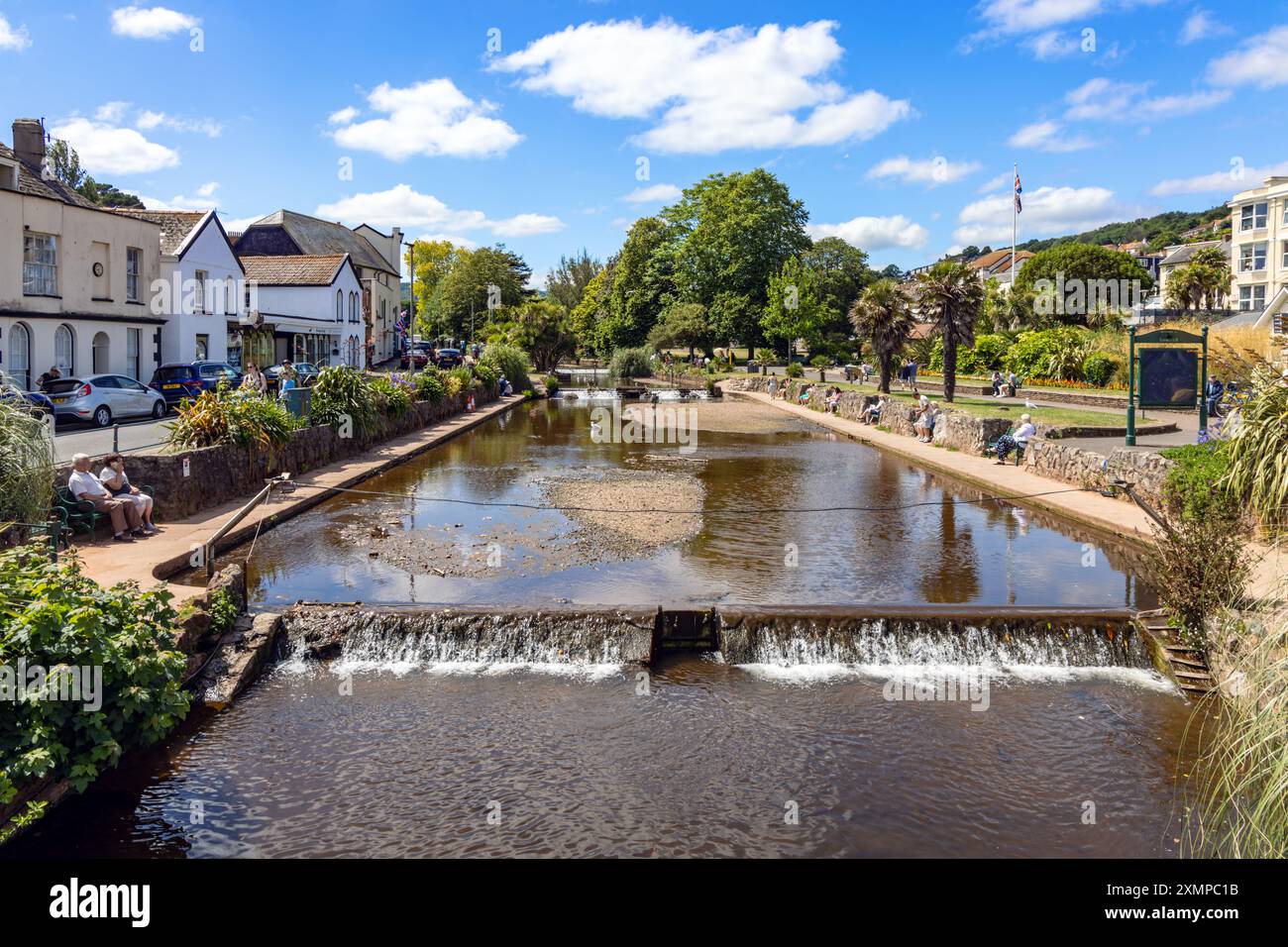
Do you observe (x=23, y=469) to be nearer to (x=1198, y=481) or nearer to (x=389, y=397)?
(x=1198, y=481)

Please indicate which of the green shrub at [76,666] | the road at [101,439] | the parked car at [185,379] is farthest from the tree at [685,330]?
the green shrub at [76,666]

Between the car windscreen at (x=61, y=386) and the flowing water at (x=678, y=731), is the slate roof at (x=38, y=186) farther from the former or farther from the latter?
the flowing water at (x=678, y=731)

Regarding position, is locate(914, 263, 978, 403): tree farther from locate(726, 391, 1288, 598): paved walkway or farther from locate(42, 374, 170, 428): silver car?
locate(42, 374, 170, 428): silver car

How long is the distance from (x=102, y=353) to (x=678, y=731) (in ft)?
105

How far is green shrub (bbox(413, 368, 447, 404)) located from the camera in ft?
117

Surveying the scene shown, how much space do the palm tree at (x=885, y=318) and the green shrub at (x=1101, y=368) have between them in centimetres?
1002

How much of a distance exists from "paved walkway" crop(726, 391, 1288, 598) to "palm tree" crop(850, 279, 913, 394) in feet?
33.6

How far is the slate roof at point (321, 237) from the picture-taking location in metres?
64.1

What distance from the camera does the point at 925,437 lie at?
1231 inches

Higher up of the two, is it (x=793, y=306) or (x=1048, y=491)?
(x=793, y=306)

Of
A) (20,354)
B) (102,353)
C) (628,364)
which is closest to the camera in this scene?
(20,354)

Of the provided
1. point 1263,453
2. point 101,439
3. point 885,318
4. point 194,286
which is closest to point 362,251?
point 194,286

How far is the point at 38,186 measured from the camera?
107ft
